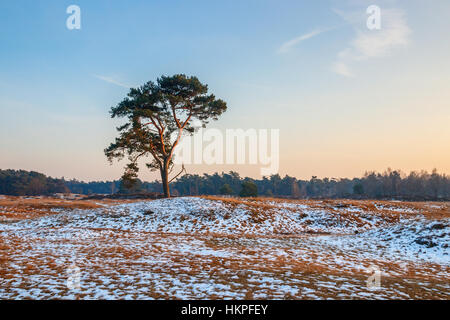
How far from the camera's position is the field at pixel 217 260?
21.4 ft

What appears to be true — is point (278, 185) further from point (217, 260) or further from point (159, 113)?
point (217, 260)

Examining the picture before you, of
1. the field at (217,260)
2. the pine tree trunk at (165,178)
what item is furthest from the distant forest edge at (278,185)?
the field at (217,260)

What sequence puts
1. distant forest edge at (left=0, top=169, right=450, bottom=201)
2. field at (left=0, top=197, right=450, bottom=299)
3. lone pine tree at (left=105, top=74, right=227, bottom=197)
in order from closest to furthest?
field at (left=0, top=197, right=450, bottom=299) < lone pine tree at (left=105, top=74, right=227, bottom=197) < distant forest edge at (left=0, top=169, right=450, bottom=201)

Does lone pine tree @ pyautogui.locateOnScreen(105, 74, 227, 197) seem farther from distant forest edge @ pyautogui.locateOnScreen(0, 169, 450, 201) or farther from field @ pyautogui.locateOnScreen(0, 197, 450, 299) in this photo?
distant forest edge @ pyautogui.locateOnScreen(0, 169, 450, 201)

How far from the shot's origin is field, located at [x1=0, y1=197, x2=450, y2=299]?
21.4 feet

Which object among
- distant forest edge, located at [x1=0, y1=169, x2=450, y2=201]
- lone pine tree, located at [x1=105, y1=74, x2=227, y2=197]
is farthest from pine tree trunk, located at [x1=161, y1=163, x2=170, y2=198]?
distant forest edge, located at [x1=0, y1=169, x2=450, y2=201]

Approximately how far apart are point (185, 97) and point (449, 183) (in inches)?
6078

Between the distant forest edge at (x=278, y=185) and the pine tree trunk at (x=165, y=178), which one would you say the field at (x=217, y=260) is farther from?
the distant forest edge at (x=278, y=185)

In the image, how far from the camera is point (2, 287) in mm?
6551

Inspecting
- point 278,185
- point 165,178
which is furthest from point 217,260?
point 278,185

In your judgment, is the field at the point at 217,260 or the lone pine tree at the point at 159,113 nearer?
the field at the point at 217,260
